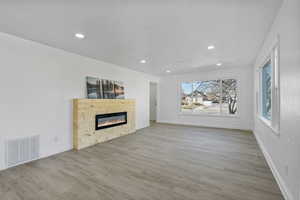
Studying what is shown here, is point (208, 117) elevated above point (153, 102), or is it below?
below

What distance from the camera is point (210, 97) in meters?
6.67

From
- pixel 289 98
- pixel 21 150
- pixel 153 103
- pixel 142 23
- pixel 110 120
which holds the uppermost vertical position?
pixel 142 23

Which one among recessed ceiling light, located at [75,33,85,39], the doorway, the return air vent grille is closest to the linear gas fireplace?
the return air vent grille

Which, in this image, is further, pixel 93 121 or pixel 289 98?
pixel 93 121

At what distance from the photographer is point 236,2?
186cm

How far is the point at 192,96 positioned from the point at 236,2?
5473 mm

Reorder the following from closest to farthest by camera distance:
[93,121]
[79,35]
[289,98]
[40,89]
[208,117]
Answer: [289,98], [79,35], [40,89], [93,121], [208,117]

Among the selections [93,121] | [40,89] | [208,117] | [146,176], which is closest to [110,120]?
[93,121]

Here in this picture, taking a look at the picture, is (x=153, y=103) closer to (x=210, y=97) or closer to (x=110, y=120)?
(x=210, y=97)

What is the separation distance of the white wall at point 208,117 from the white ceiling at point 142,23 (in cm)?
250

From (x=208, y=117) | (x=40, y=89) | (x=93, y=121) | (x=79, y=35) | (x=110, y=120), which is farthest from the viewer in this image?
(x=208, y=117)

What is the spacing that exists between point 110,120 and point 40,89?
7.00 ft

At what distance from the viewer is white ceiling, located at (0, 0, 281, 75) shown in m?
1.92

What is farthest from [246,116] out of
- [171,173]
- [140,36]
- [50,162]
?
[50,162]
